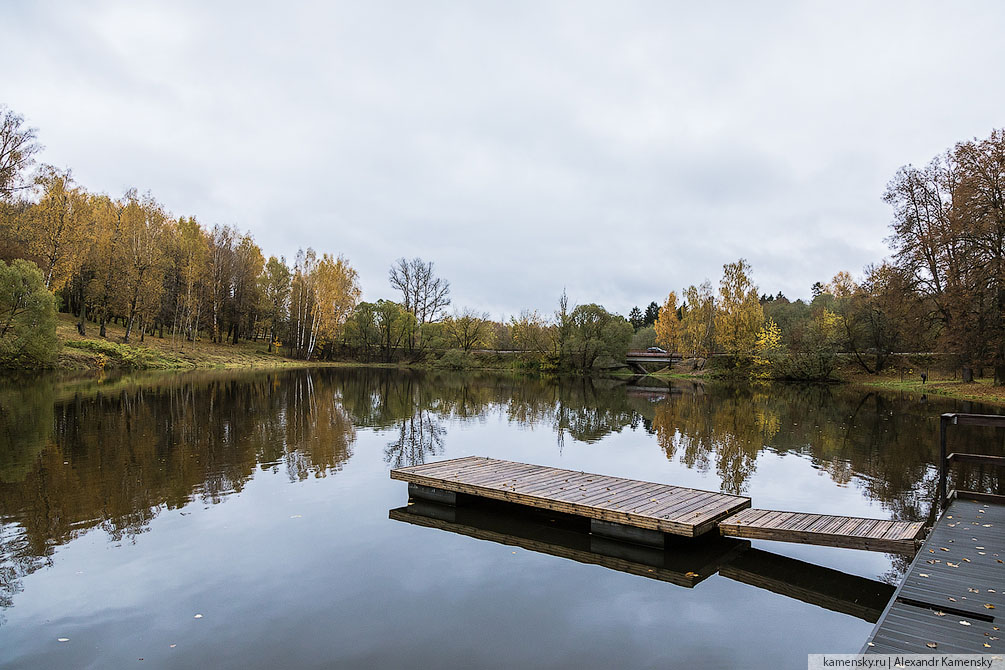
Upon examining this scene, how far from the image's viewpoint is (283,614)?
18.3 ft

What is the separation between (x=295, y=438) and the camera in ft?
50.5

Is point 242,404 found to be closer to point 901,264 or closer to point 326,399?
point 326,399

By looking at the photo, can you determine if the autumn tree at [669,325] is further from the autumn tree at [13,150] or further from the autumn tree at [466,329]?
the autumn tree at [13,150]

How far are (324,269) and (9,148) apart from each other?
27178 mm

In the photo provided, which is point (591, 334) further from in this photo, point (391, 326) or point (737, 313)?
point (391, 326)

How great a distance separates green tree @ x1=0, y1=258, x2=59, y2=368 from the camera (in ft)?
96.2

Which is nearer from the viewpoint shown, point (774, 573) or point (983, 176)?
point (774, 573)

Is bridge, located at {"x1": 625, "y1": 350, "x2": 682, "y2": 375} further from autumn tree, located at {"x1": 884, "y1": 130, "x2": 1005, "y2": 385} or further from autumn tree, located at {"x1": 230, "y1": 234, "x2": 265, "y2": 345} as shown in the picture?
autumn tree, located at {"x1": 230, "y1": 234, "x2": 265, "y2": 345}

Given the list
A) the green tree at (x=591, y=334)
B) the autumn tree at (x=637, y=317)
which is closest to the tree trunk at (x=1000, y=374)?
the green tree at (x=591, y=334)

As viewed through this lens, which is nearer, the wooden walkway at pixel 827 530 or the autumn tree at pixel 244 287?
the wooden walkway at pixel 827 530

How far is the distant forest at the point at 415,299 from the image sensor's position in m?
30.1

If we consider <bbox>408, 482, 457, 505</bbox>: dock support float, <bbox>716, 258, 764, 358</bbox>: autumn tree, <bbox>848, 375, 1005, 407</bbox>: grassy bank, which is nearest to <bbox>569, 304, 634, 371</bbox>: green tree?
<bbox>716, 258, 764, 358</bbox>: autumn tree

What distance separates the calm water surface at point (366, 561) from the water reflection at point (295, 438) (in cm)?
9

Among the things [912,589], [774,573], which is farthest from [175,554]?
[912,589]
